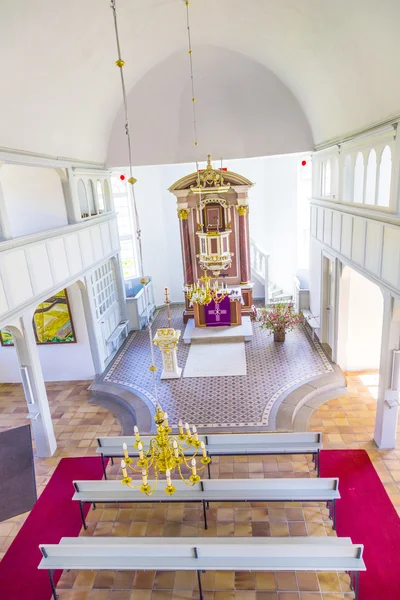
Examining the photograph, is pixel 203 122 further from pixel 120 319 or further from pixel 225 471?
pixel 225 471

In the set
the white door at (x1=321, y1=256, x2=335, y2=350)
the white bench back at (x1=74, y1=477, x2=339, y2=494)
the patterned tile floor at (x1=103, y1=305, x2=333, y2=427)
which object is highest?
the white door at (x1=321, y1=256, x2=335, y2=350)

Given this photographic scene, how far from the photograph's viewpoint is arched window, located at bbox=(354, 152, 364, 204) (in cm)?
937

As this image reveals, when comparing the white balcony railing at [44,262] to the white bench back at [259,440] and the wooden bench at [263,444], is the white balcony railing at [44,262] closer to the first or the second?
the white bench back at [259,440]

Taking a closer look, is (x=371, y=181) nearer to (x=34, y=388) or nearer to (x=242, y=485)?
(x=242, y=485)

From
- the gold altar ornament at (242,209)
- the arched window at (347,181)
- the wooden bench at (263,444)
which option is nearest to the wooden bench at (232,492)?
the wooden bench at (263,444)

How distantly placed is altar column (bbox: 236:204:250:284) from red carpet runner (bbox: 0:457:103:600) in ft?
29.5

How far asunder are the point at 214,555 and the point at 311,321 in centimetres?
990

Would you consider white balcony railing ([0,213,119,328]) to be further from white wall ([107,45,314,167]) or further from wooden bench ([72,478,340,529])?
wooden bench ([72,478,340,529])

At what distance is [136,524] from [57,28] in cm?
846

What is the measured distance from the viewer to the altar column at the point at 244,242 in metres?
15.3

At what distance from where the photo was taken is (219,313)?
15.2m

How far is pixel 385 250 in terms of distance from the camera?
7.92m

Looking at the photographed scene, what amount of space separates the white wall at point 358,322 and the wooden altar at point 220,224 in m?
4.17

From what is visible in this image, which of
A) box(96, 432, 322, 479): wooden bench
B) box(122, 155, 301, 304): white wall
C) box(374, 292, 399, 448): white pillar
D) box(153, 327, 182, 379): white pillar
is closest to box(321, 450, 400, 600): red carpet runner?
box(374, 292, 399, 448): white pillar
